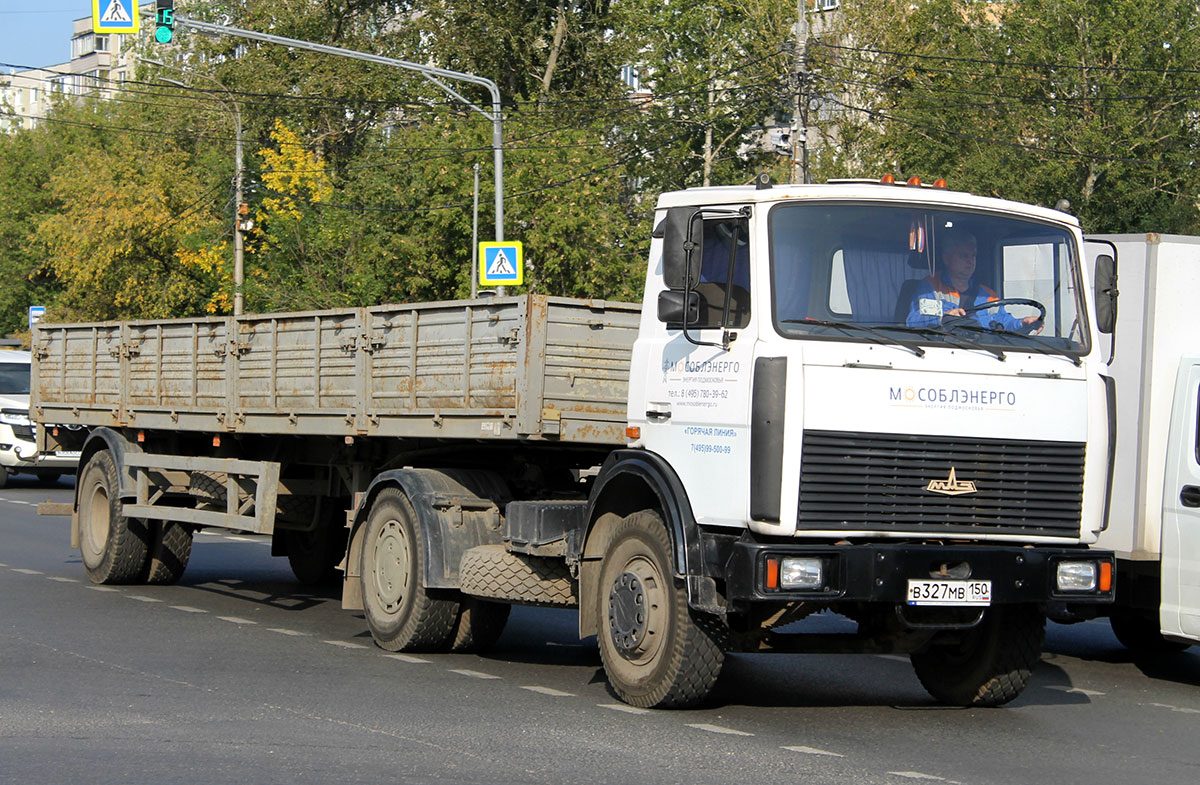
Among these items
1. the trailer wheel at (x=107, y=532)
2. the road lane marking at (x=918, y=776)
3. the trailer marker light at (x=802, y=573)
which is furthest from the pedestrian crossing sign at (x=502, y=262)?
the road lane marking at (x=918, y=776)

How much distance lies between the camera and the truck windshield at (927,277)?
27.1 ft

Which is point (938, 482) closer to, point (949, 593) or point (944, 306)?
point (949, 593)

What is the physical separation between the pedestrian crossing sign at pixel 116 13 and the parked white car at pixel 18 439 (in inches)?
278

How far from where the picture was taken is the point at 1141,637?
11922 mm

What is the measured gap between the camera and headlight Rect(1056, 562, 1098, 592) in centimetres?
843

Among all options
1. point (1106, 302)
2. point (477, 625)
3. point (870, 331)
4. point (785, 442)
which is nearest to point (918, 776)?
point (785, 442)

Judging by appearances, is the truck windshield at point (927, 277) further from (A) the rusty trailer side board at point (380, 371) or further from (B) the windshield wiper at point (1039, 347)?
(A) the rusty trailer side board at point (380, 371)

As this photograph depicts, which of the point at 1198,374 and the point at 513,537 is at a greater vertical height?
the point at 1198,374

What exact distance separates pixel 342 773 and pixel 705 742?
5.99 feet

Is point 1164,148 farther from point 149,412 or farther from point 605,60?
point 149,412

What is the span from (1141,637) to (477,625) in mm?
4700


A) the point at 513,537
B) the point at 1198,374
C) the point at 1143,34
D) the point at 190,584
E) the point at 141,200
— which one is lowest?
the point at 190,584

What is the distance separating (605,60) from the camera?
168 feet

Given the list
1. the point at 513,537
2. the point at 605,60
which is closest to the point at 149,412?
the point at 513,537
